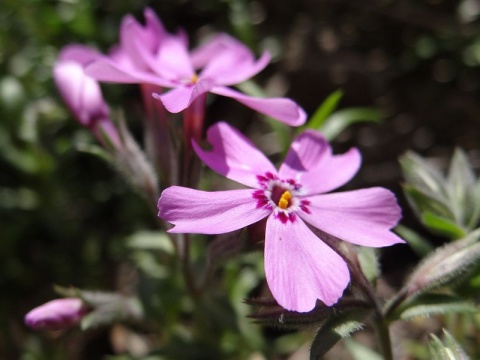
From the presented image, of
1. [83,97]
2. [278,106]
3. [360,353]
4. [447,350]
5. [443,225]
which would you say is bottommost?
[360,353]

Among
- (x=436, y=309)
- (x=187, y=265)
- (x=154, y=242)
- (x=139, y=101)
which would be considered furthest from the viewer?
(x=139, y=101)

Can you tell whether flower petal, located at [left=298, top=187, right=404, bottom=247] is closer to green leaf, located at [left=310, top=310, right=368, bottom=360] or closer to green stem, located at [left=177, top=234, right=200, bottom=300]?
green leaf, located at [left=310, top=310, right=368, bottom=360]

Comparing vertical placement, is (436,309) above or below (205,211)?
below

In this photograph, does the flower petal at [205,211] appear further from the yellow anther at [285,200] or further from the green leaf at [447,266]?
the green leaf at [447,266]

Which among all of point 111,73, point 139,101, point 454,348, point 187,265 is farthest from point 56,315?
point 139,101

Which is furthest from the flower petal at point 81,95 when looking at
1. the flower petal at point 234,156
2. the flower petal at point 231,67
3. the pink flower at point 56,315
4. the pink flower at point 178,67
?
the pink flower at point 56,315

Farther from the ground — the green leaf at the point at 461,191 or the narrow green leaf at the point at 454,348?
the green leaf at the point at 461,191

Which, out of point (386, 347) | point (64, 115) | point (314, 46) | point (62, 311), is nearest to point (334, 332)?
point (386, 347)

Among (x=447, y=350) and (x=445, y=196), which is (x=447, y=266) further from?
(x=445, y=196)

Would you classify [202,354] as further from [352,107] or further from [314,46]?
[314,46]
